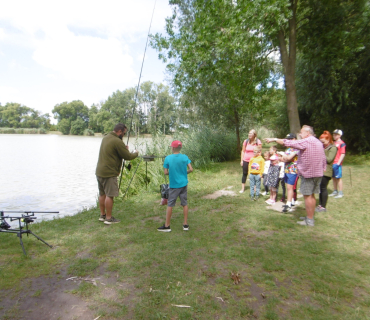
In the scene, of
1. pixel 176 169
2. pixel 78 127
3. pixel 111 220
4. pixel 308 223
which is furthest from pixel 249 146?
pixel 78 127

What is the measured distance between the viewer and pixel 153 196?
27.0 ft

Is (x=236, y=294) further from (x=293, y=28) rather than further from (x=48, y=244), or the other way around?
(x=293, y=28)

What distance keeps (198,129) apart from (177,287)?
12783mm

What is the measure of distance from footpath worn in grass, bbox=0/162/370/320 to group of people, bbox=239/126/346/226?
0.54 meters

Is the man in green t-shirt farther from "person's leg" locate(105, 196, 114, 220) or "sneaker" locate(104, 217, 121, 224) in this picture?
"sneaker" locate(104, 217, 121, 224)

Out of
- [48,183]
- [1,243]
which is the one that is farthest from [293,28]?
[48,183]

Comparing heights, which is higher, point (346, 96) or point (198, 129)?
point (346, 96)

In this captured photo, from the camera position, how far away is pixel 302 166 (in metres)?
5.03

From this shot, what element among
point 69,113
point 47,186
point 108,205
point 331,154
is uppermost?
point 69,113

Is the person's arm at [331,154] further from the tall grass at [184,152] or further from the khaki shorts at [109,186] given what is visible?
the tall grass at [184,152]

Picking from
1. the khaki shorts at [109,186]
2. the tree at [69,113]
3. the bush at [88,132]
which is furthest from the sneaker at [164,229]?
the tree at [69,113]

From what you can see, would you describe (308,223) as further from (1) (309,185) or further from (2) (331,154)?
(2) (331,154)

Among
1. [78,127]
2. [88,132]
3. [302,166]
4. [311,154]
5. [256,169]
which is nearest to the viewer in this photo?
[311,154]

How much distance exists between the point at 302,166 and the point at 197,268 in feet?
9.48
